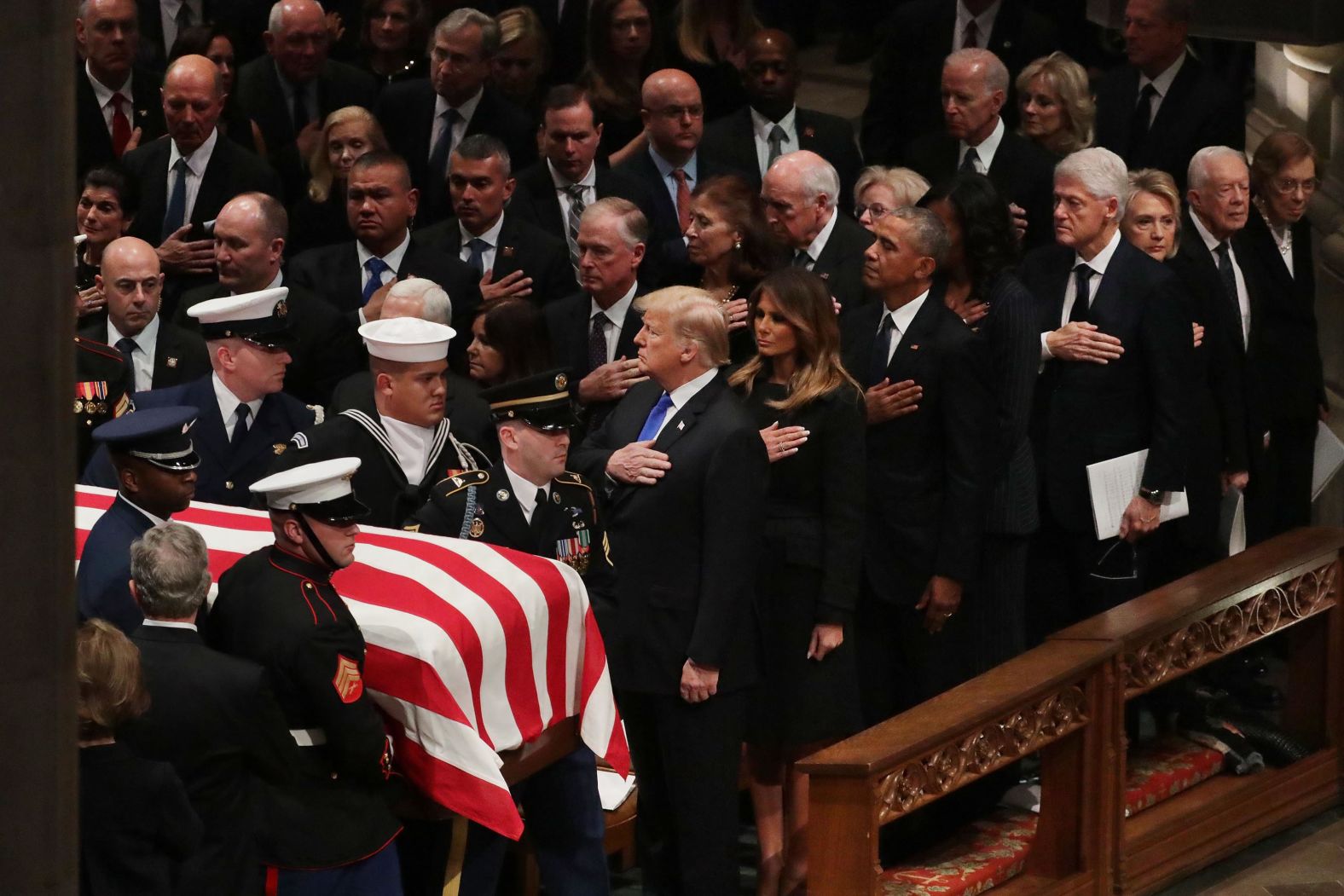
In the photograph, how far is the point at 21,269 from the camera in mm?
2725

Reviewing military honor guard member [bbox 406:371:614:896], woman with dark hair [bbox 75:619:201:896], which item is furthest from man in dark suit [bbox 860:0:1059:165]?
woman with dark hair [bbox 75:619:201:896]

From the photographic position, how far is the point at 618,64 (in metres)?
8.12

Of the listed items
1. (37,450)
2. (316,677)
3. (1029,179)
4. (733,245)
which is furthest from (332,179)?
(37,450)

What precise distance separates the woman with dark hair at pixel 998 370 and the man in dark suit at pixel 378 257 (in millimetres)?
1387

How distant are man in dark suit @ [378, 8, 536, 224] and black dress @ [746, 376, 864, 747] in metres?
2.25

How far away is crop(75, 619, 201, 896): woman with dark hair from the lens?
3936mm

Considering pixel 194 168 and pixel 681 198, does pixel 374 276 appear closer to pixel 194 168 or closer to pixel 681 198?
pixel 194 168

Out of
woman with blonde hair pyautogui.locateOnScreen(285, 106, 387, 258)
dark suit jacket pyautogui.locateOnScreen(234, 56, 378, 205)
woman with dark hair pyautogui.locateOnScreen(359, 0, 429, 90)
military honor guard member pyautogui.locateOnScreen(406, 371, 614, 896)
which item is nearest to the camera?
military honor guard member pyautogui.locateOnScreen(406, 371, 614, 896)

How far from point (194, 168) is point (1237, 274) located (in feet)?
10.7

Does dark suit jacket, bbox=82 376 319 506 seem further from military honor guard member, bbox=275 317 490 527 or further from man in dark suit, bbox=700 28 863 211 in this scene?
man in dark suit, bbox=700 28 863 211

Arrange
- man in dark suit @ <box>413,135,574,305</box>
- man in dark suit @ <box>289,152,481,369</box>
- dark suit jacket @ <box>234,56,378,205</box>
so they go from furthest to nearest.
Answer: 1. dark suit jacket @ <box>234,56,378,205</box>
2. man in dark suit @ <box>413,135,574,305</box>
3. man in dark suit @ <box>289,152,481,369</box>

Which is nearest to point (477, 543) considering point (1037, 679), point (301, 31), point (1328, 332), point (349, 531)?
point (349, 531)

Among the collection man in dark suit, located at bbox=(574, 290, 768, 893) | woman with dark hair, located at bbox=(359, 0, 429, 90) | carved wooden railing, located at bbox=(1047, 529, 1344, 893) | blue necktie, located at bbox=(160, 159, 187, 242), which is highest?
woman with dark hair, located at bbox=(359, 0, 429, 90)

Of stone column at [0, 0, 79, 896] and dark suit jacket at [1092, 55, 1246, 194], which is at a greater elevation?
stone column at [0, 0, 79, 896]
